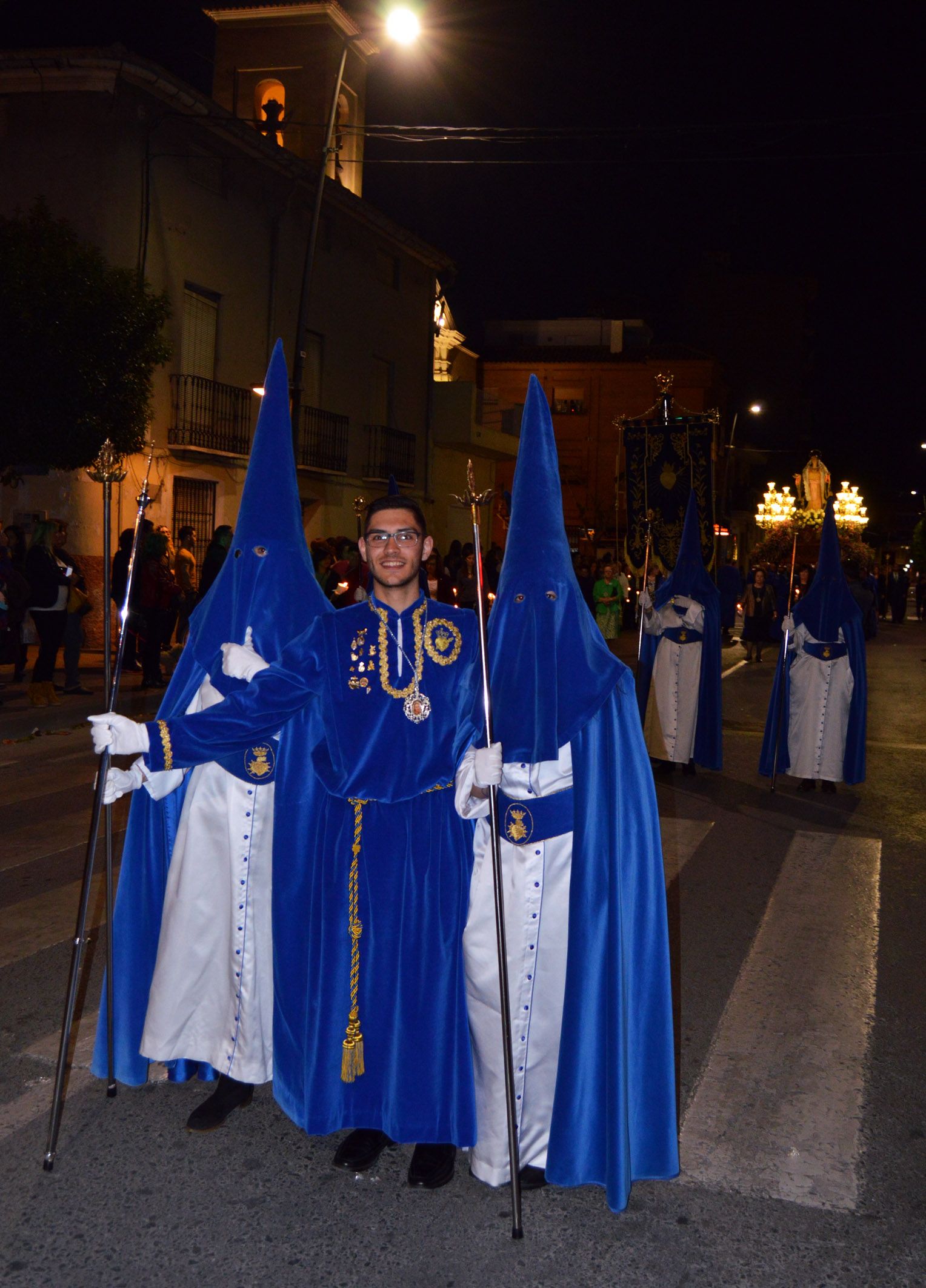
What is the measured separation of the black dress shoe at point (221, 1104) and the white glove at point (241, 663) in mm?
1259

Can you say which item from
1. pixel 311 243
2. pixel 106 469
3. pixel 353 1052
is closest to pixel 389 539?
pixel 106 469

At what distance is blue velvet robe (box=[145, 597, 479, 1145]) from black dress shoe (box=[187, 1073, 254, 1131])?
6.7 inches

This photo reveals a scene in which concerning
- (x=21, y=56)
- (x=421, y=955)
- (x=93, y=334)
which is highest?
(x=21, y=56)

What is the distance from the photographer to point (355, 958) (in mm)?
3439

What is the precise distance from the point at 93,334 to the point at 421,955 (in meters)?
13.1

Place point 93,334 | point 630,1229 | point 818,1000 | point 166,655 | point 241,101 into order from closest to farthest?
point 630,1229 → point 818,1000 → point 93,334 → point 166,655 → point 241,101

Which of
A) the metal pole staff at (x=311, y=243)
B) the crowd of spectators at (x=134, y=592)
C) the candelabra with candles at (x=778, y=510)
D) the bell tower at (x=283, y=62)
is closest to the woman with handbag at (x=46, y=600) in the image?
the crowd of spectators at (x=134, y=592)

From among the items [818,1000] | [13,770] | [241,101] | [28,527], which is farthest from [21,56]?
[818,1000]

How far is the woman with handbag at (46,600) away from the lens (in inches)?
487

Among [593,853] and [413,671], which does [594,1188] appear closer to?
[593,853]

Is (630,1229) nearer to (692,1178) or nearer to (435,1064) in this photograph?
(692,1178)

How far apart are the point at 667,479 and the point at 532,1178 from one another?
12166 mm

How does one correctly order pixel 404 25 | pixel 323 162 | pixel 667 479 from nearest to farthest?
pixel 404 25
pixel 667 479
pixel 323 162

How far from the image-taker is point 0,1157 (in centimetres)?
336
